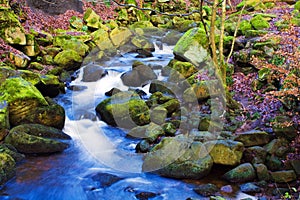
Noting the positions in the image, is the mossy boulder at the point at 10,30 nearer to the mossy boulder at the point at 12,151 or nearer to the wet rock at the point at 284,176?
the mossy boulder at the point at 12,151

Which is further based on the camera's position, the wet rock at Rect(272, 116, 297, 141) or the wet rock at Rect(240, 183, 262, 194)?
the wet rock at Rect(272, 116, 297, 141)

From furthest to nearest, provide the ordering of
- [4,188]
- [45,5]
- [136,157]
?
1. [45,5]
2. [136,157]
3. [4,188]

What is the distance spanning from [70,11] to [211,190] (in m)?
15.3

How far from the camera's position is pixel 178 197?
16.3ft

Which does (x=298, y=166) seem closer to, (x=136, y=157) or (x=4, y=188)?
(x=136, y=157)

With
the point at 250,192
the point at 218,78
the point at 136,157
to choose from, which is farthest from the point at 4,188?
the point at 218,78

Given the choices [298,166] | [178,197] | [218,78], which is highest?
[218,78]

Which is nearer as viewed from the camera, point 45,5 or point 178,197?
point 178,197

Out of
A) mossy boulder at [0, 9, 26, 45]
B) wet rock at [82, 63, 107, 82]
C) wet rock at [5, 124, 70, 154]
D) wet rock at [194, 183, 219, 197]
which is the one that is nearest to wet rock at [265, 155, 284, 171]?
wet rock at [194, 183, 219, 197]

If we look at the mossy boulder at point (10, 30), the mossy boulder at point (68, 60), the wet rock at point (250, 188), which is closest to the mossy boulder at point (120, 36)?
the mossy boulder at point (68, 60)

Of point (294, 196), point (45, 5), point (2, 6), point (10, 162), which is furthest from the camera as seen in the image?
point (45, 5)

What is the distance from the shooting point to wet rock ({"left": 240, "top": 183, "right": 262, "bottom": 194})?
4.92 metres

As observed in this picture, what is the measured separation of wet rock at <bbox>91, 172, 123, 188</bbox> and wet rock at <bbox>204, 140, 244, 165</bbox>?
1731 millimetres

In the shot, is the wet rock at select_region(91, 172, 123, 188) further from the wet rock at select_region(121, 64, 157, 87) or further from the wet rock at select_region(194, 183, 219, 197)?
the wet rock at select_region(121, 64, 157, 87)
